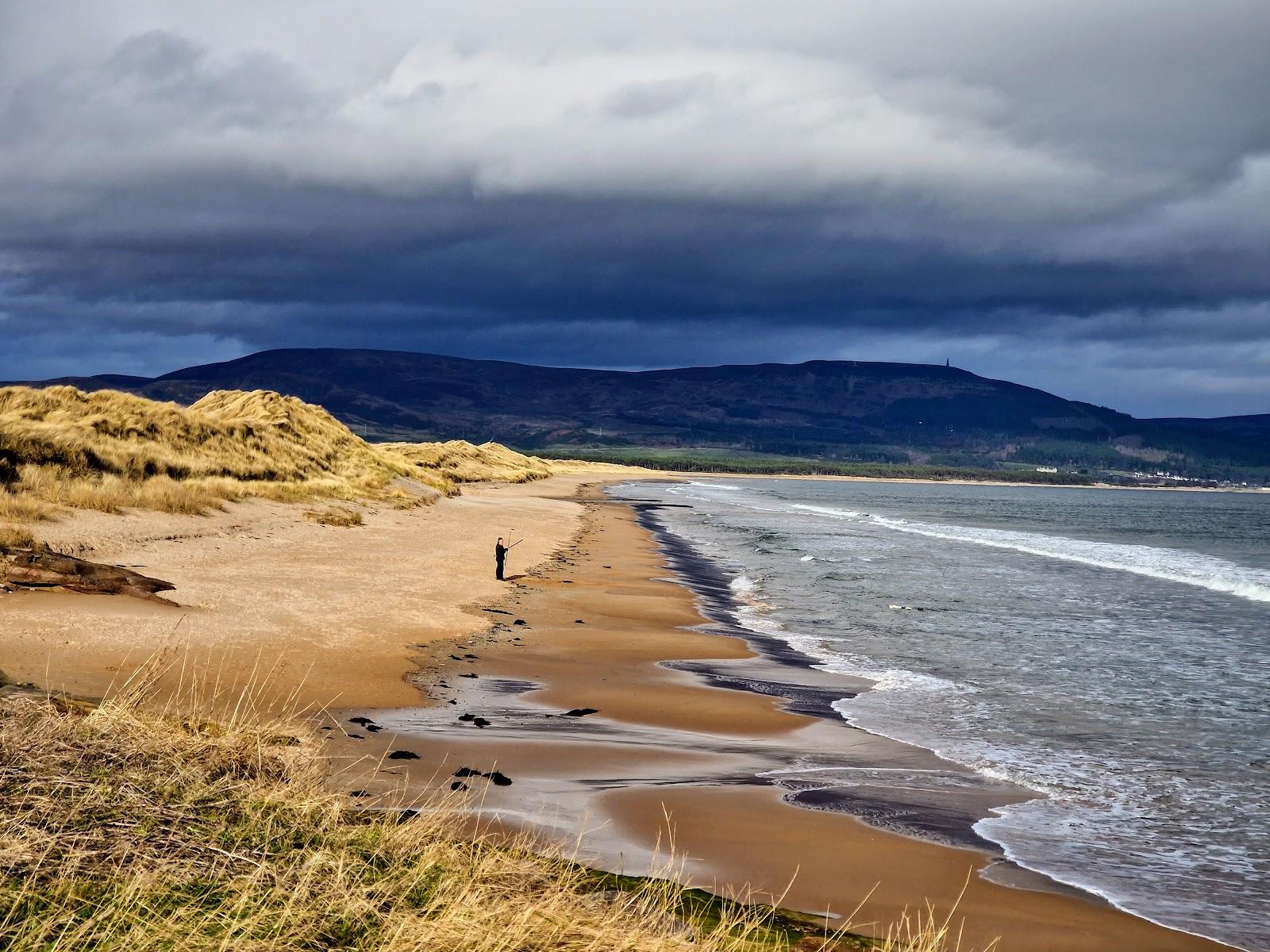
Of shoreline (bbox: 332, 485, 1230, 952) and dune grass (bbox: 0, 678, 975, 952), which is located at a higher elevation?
dune grass (bbox: 0, 678, 975, 952)

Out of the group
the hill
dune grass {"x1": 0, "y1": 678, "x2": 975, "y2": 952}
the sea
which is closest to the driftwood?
the hill

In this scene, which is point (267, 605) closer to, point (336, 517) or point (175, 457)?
point (336, 517)

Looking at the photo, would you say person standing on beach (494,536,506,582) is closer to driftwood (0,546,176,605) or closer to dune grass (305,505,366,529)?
driftwood (0,546,176,605)

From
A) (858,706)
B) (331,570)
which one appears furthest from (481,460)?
(858,706)

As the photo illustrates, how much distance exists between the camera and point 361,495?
43.0m

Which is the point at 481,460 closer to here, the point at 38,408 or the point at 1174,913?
the point at 38,408

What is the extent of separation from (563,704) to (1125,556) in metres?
39.8

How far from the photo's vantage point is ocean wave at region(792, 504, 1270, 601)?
117 feet

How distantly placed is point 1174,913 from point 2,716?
8069 mm

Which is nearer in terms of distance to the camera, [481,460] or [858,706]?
[858,706]

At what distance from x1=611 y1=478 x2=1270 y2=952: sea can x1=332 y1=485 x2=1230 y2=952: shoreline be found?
0.58 meters

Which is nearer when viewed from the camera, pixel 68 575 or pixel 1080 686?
pixel 68 575

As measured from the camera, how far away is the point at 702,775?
34.0 ft

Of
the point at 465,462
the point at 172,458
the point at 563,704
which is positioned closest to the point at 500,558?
the point at 563,704
